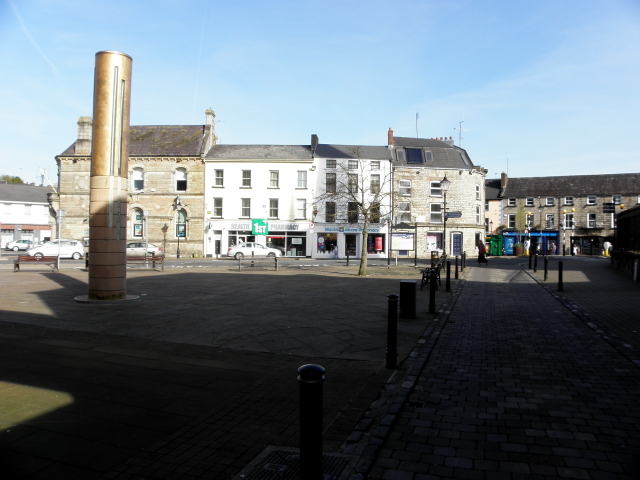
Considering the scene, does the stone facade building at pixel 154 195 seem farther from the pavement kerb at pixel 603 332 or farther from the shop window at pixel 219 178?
the pavement kerb at pixel 603 332

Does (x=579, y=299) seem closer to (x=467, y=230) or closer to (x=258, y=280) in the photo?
(x=258, y=280)

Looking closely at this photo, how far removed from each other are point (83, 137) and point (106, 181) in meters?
34.9

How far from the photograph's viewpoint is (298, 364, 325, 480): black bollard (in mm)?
3023

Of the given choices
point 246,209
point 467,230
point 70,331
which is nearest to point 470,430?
point 70,331

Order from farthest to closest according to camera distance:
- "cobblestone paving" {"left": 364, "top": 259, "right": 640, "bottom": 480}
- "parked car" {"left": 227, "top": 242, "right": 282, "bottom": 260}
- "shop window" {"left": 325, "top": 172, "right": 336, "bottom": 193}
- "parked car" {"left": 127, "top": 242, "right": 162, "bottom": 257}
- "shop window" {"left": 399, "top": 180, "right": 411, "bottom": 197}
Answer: "shop window" {"left": 399, "top": 180, "right": 411, "bottom": 197} → "shop window" {"left": 325, "top": 172, "right": 336, "bottom": 193} → "parked car" {"left": 227, "top": 242, "right": 282, "bottom": 260} → "parked car" {"left": 127, "top": 242, "right": 162, "bottom": 257} → "cobblestone paving" {"left": 364, "top": 259, "right": 640, "bottom": 480}

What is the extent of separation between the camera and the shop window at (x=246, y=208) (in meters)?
42.5

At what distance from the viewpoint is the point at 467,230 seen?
148 feet

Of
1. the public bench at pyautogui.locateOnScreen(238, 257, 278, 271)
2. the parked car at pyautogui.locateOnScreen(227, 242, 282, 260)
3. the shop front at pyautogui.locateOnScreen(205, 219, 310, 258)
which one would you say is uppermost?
the shop front at pyautogui.locateOnScreen(205, 219, 310, 258)

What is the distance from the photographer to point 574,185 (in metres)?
62.7

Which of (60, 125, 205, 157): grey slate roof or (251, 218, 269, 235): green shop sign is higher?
(60, 125, 205, 157): grey slate roof

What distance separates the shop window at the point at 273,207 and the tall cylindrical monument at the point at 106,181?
3084 centimetres

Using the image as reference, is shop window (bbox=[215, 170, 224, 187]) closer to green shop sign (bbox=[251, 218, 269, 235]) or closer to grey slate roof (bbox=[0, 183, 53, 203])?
green shop sign (bbox=[251, 218, 269, 235])

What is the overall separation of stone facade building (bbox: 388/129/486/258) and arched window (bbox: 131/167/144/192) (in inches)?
900

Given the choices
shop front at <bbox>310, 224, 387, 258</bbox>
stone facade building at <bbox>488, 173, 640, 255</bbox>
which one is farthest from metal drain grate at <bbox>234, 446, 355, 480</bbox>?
stone facade building at <bbox>488, 173, 640, 255</bbox>
